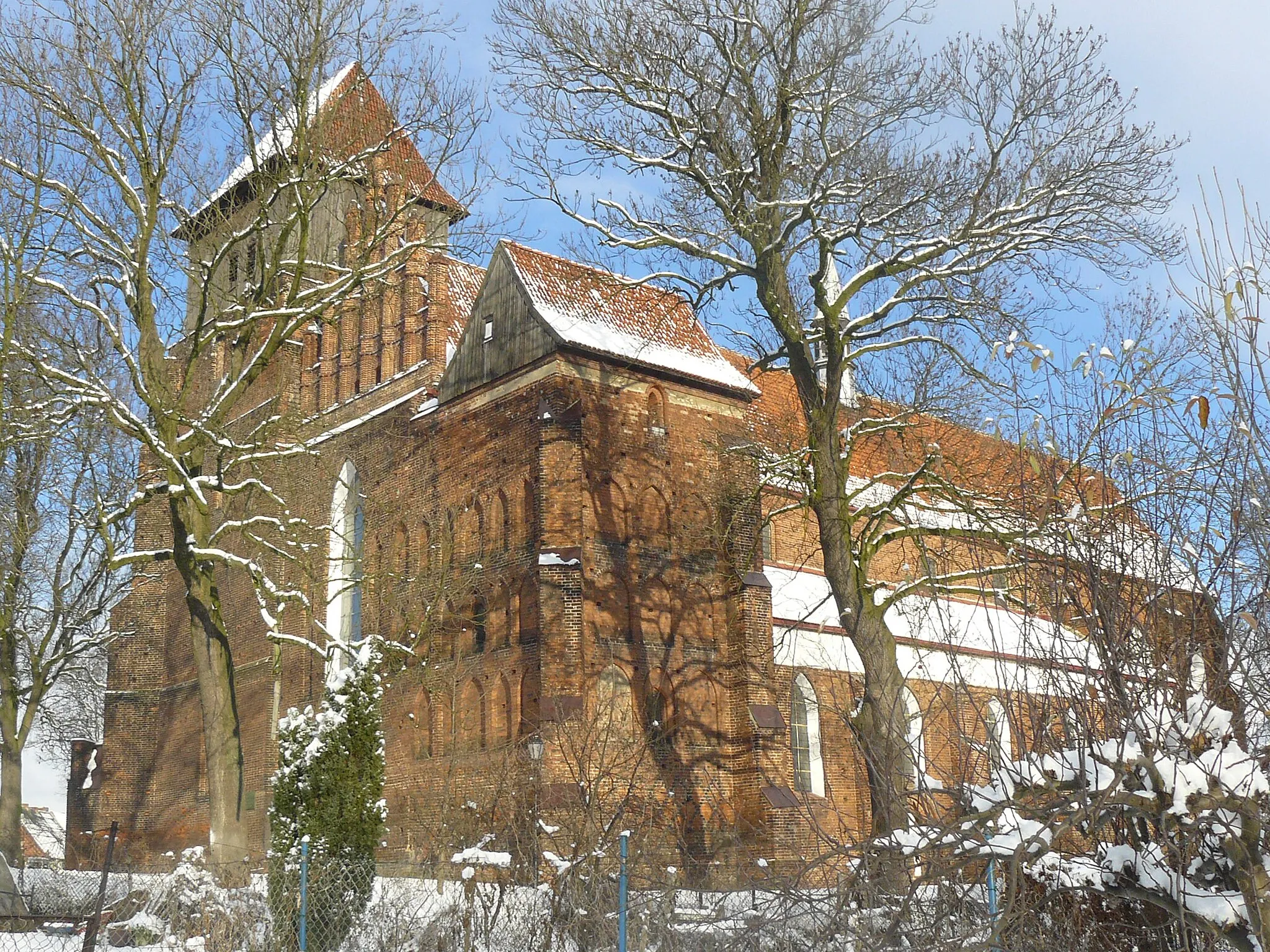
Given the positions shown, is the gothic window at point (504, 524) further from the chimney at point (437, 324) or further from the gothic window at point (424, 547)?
the chimney at point (437, 324)

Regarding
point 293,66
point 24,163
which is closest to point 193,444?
point 24,163

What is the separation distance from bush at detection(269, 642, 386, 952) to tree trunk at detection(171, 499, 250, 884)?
1308 mm

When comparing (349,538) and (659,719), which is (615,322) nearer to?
(349,538)

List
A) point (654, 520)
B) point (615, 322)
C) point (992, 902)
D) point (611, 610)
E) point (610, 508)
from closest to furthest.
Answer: point (992, 902), point (611, 610), point (610, 508), point (654, 520), point (615, 322)

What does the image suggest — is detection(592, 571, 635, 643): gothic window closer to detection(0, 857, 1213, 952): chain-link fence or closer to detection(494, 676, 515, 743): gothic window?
detection(494, 676, 515, 743): gothic window

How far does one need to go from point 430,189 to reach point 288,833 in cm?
961

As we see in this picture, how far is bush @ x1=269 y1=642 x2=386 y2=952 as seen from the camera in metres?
12.1

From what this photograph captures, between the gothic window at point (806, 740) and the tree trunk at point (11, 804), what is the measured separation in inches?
538

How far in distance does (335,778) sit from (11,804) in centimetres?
1264

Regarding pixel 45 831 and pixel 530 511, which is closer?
pixel 530 511

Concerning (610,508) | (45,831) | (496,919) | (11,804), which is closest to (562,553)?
(610,508)

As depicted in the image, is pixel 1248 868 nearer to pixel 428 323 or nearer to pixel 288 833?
pixel 288 833

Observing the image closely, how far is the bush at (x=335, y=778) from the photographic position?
12125 millimetres

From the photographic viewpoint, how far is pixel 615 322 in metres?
21.7
